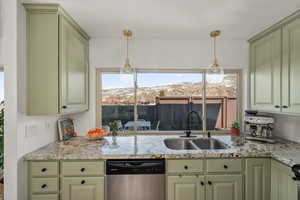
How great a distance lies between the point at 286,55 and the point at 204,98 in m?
1.14

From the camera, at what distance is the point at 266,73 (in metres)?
2.09

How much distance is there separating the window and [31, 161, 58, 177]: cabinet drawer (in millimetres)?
1000

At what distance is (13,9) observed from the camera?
1.52 m

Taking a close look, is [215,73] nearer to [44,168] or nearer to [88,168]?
[88,168]

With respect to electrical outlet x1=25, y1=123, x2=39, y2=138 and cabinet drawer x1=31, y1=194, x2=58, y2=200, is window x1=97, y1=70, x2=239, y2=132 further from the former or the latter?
cabinet drawer x1=31, y1=194, x2=58, y2=200

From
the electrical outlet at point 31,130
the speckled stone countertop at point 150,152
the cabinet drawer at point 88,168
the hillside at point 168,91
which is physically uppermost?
the hillside at point 168,91

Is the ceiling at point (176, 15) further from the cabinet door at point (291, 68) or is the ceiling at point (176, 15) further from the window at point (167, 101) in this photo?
the window at point (167, 101)

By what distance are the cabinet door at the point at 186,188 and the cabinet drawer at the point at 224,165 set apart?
0.17m

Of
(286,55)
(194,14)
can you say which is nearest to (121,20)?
(194,14)

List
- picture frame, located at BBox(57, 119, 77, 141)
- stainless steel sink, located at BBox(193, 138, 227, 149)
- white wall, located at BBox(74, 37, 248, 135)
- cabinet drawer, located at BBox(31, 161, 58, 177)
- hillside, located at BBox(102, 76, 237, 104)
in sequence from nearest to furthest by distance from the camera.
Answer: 1. cabinet drawer, located at BBox(31, 161, 58, 177)
2. picture frame, located at BBox(57, 119, 77, 141)
3. stainless steel sink, located at BBox(193, 138, 227, 149)
4. white wall, located at BBox(74, 37, 248, 135)
5. hillside, located at BBox(102, 76, 237, 104)

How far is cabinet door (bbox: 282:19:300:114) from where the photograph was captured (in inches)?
65.3

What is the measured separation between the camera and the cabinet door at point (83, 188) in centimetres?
163

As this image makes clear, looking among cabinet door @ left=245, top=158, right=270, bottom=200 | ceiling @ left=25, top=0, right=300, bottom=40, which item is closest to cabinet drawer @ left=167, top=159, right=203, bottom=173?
cabinet door @ left=245, top=158, right=270, bottom=200

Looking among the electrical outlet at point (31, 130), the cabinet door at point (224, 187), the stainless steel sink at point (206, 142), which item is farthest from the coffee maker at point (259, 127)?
the electrical outlet at point (31, 130)
